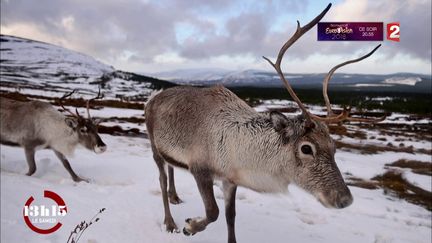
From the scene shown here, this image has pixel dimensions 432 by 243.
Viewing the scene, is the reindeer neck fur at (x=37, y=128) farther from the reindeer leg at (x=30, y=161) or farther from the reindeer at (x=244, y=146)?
the reindeer at (x=244, y=146)

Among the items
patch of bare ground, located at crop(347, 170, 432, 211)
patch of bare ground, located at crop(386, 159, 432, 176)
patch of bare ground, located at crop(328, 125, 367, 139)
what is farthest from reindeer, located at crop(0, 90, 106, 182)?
patch of bare ground, located at crop(328, 125, 367, 139)

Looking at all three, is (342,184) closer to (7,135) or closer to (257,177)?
(257,177)

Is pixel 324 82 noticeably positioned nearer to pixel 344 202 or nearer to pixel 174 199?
pixel 344 202

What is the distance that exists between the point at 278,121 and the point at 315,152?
44 centimetres

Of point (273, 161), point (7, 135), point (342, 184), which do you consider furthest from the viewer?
point (7, 135)

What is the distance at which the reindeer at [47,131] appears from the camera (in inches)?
276

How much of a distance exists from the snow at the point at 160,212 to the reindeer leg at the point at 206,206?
1.54 feet

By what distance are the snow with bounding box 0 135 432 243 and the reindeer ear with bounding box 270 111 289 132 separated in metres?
0.75

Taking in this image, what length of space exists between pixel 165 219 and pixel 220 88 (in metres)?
1.84

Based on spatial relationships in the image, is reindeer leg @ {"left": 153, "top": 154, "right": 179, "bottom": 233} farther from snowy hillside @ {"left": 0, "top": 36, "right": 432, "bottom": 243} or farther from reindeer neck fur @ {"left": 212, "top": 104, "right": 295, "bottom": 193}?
reindeer neck fur @ {"left": 212, "top": 104, "right": 295, "bottom": 193}

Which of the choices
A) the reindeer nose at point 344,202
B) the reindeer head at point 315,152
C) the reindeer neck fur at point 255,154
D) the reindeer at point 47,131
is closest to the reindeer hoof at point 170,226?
the reindeer neck fur at point 255,154

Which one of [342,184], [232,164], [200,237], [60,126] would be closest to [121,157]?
[60,126]

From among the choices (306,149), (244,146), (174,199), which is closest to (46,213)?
(174,199)

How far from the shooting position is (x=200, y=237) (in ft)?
12.4
